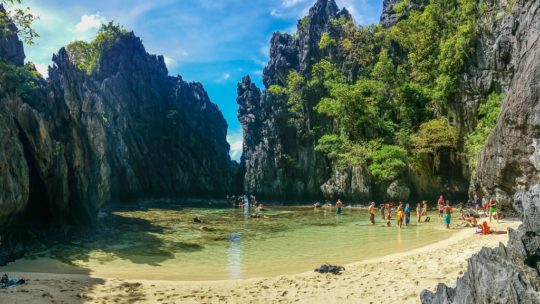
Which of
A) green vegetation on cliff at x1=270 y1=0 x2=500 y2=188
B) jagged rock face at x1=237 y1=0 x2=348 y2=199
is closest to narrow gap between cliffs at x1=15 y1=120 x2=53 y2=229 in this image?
Result: green vegetation on cliff at x1=270 y1=0 x2=500 y2=188

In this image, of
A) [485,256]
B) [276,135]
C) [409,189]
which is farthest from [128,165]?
[485,256]

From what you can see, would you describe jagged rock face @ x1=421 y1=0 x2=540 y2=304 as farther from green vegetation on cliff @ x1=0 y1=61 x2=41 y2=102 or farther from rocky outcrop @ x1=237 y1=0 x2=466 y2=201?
green vegetation on cliff @ x1=0 y1=61 x2=41 y2=102

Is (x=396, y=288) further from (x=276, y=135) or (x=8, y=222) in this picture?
(x=276, y=135)

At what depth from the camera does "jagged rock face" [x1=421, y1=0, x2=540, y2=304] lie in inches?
217

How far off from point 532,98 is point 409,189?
20795 millimetres

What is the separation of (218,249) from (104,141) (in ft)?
50.8

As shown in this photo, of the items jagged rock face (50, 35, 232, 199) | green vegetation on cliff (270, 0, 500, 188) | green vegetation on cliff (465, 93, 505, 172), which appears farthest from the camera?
jagged rock face (50, 35, 232, 199)

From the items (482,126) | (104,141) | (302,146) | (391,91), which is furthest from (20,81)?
(391,91)

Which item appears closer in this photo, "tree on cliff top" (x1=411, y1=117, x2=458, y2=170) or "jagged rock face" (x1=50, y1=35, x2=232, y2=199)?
"tree on cliff top" (x1=411, y1=117, x2=458, y2=170)

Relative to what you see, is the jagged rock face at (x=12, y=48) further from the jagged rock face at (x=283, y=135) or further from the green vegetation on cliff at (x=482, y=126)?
the green vegetation on cliff at (x=482, y=126)

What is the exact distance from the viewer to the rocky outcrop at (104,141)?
19642 mm

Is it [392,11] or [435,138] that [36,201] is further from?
[392,11]

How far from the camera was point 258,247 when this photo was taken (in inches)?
749

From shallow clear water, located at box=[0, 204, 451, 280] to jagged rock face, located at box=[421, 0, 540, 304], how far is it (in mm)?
5020
